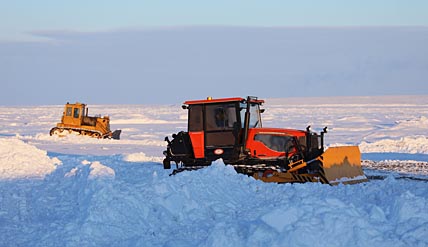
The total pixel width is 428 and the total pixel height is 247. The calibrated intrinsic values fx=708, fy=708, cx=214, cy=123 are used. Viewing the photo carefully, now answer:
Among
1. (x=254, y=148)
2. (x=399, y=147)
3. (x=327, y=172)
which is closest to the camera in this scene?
(x=327, y=172)

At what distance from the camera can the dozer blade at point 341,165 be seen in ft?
46.6

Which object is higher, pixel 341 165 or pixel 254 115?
pixel 254 115

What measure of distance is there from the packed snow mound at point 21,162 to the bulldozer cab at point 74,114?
19.1 metres

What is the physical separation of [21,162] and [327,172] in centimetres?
715

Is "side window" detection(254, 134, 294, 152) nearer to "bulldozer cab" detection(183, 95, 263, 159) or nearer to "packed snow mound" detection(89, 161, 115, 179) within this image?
"bulldozer cab" detection(183, 95, 263, 159)

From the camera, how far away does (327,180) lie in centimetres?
1412

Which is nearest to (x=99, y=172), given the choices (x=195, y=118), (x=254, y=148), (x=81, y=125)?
(x=195, y=118)

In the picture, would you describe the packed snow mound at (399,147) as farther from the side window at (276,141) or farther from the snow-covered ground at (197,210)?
the snow-covered ground at (197,210)

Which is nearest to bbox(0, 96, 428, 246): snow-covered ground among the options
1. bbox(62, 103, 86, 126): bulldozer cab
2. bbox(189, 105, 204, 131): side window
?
bbox(189, 105, 204, 131): side window

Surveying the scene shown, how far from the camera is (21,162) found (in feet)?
54.2

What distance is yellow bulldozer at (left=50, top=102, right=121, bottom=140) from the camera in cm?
3744

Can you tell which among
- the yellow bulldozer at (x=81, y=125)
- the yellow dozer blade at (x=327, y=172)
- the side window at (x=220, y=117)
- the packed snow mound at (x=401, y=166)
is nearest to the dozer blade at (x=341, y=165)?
the yellow dozer blade at (x=327, y=172)

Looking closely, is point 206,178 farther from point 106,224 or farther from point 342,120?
point 342,120

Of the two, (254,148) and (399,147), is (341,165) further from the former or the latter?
(399,147)
